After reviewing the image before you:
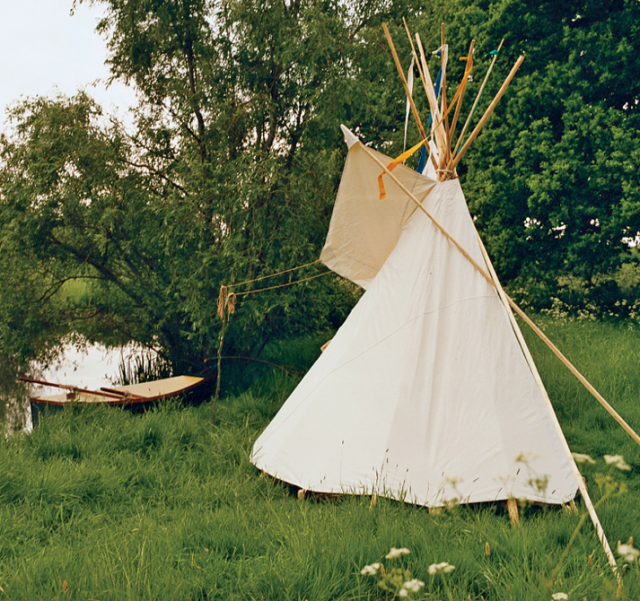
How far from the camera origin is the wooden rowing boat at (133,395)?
5418 millimetres

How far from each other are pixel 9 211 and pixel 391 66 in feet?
16.9

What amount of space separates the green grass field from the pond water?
3140 mm

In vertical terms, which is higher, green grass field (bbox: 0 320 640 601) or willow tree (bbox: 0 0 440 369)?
willow tree (bbox: 0 0 440 369)

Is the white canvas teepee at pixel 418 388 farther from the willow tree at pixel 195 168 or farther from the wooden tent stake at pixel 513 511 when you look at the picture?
the willow tree at pixel 195 168

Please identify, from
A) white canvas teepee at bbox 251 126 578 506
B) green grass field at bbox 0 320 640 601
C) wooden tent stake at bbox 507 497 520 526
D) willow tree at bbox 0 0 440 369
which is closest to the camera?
green grass field at bbox 0 320 640 601

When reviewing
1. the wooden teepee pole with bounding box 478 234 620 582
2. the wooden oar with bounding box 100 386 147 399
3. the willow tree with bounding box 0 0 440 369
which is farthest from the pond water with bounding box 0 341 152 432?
the wooden teepee pole with bounding box 478 234 620 582

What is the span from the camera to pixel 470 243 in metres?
4.06

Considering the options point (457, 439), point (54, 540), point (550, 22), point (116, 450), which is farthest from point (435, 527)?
point (550, 22)

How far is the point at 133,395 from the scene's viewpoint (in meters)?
5.68

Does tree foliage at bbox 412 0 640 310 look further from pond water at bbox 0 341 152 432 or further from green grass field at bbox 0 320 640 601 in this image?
pond water at bbox 0 341 152 432

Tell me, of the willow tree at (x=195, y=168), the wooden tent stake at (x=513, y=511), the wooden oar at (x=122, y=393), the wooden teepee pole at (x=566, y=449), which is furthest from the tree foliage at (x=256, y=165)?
the wooden tent stake at (x=513, y=511)

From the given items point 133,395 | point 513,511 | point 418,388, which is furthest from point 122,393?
point 513,511

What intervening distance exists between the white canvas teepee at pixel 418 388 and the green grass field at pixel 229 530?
0.20 meters

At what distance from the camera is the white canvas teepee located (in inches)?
128
